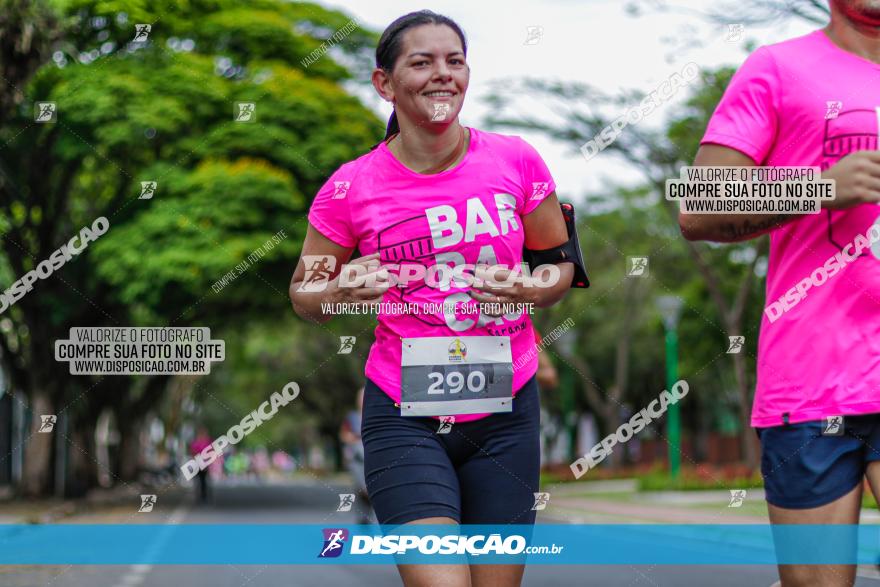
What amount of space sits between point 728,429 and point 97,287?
40.5 meters

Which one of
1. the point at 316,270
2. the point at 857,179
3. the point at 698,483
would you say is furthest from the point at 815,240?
the point at 698,483

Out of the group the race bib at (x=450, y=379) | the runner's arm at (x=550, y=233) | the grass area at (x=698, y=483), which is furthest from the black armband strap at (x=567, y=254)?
the grass area at (x=698, y=483)

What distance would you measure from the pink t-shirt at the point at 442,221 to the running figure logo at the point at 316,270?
112mm

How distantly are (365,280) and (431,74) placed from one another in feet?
1.93

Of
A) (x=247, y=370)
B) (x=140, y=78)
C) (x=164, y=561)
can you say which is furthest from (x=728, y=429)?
(x=164, y=561)

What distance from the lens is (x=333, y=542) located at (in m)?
4.05

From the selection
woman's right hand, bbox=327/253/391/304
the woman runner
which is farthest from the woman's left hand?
woman's right hand, bbox=327/253/391/304

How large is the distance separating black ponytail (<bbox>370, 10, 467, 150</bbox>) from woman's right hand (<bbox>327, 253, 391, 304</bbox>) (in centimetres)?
56

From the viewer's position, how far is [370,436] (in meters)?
3.56

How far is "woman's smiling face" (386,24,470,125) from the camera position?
3604 mm

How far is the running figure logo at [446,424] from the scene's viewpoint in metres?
3.54

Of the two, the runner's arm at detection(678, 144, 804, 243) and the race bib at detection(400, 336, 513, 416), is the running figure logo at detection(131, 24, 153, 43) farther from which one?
the runner's arm at detection(678, 144, 804, 243)

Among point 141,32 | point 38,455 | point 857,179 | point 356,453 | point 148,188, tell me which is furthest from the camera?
point 38,455

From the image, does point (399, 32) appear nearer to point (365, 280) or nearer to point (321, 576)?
point (365, 280)
